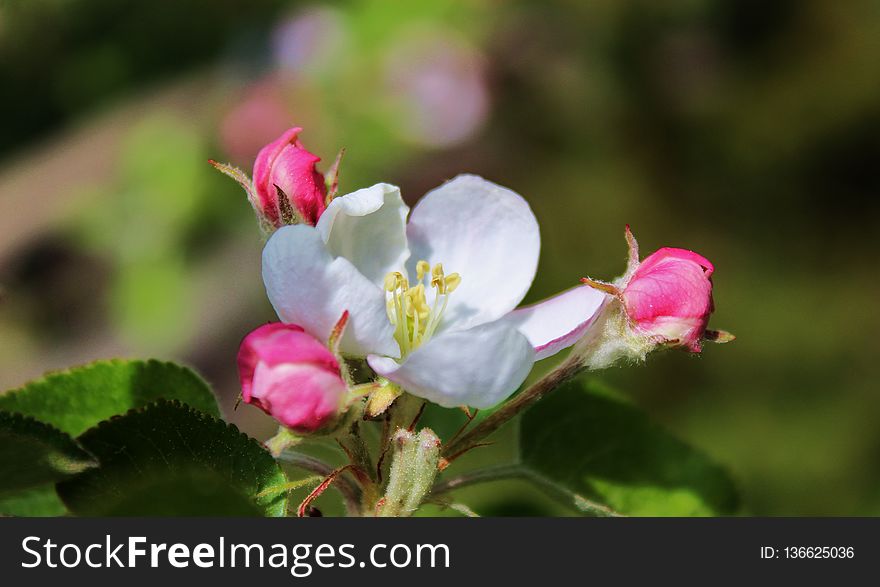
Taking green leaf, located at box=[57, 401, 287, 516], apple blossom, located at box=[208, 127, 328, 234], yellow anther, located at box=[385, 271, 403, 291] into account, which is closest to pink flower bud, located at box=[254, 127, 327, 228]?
apple blossom, located at box=[208, 127, 328, 234]

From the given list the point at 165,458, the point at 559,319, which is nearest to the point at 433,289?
the point at 559,319

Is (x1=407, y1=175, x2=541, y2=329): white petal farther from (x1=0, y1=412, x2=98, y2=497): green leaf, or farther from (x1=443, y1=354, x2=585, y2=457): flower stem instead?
(x1=0, y1=412, x2=98, y2=497): green leaf

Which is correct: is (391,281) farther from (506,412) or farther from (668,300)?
(668,300)

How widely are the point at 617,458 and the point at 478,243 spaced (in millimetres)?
354

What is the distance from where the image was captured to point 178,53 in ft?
13.7

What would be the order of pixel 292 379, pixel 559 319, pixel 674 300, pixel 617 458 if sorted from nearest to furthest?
pixel 292 379, pixel 674 300, pixel 559 319, pixel 617 458

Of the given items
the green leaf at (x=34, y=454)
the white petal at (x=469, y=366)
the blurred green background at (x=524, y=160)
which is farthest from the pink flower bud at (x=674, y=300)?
the blurred green background at (x=524, y=160)

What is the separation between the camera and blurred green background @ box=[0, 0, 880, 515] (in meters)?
3.26

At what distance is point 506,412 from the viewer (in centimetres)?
94

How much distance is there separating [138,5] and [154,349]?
5.11ft

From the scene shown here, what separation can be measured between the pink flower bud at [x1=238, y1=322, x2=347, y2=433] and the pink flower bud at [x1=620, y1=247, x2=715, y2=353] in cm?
30

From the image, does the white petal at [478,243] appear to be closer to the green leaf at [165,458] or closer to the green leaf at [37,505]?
the green leaf at [165,458]

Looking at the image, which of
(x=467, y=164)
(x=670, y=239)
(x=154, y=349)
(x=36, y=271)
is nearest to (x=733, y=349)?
(x=670, y=239)

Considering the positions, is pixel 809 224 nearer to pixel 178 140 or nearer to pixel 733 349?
pixel 733 349
